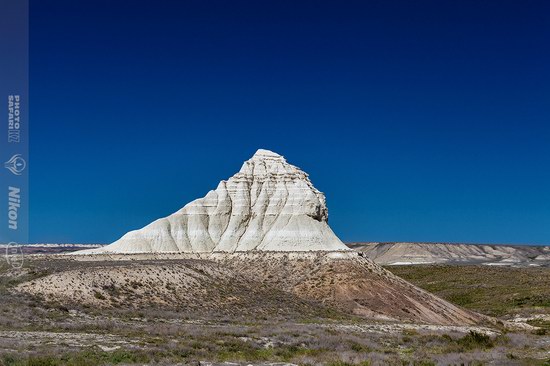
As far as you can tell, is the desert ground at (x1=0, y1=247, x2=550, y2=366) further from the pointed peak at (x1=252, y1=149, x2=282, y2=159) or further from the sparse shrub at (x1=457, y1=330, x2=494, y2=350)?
the pointed peak at (x1=252, y1=149, x2=282, y2=159)

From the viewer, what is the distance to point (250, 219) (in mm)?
82000

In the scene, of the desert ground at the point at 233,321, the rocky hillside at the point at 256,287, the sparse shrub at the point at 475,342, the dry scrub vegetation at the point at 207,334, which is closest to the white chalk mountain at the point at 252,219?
the rocky hillside at the point at 256,287

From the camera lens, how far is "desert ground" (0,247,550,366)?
94.8ft

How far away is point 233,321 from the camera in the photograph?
46344 millimetres

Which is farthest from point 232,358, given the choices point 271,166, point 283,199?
point 271,166

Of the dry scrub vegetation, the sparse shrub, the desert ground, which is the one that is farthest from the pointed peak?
the sparse shrub

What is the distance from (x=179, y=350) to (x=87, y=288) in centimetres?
2391

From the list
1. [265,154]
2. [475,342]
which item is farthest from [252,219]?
[475,342]

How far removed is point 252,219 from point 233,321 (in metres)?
35.5

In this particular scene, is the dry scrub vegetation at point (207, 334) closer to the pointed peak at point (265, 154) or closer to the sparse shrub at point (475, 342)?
the sparse shrub at point (475, 342)

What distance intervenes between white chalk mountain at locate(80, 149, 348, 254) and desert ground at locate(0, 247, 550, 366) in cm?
533

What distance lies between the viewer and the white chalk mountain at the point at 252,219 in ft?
248

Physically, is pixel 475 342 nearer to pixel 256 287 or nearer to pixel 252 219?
pixel 256 287

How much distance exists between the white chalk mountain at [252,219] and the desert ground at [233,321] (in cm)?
533
